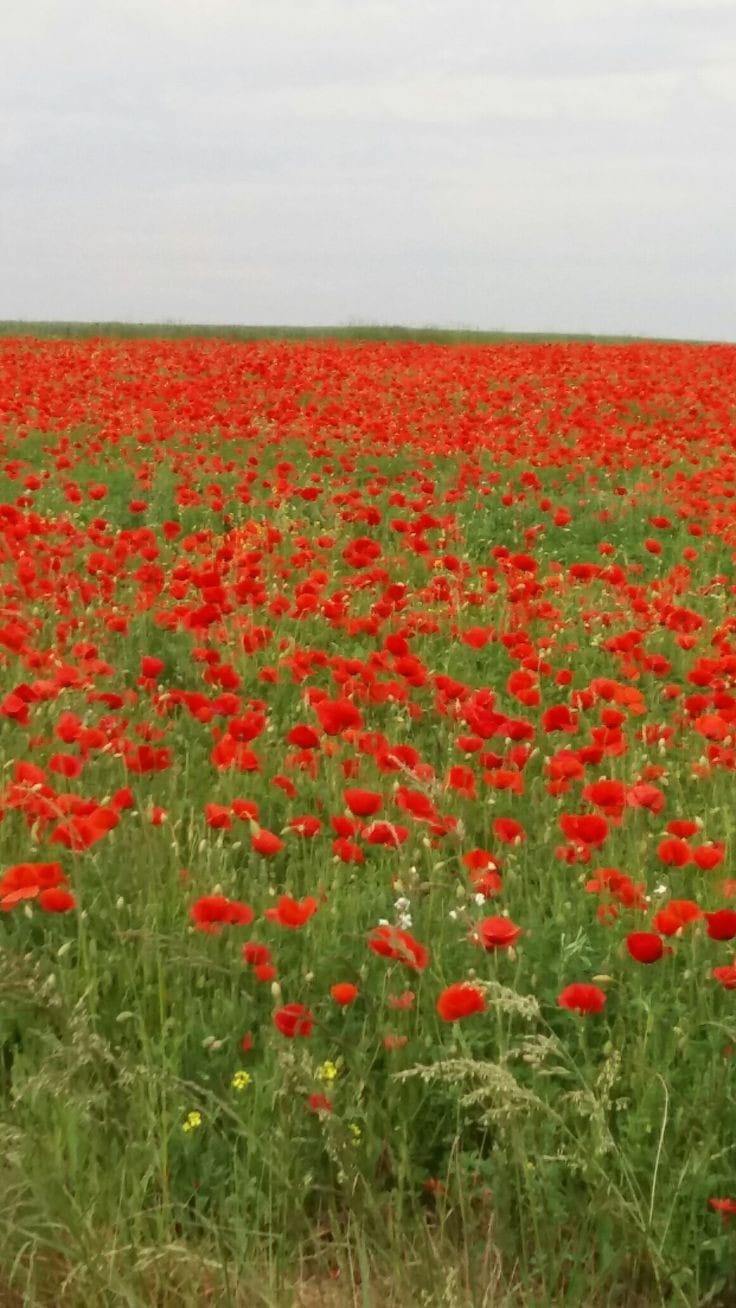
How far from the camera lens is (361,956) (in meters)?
3.06

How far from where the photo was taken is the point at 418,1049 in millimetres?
2703

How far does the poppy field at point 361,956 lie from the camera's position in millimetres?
2332

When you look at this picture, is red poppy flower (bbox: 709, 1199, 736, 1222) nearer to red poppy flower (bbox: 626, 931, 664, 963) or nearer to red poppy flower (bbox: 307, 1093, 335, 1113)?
red poppy flower (bbox: 626, 931, 664, 963)

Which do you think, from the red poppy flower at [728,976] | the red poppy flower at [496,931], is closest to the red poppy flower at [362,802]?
the red poppy flower at [496,931]

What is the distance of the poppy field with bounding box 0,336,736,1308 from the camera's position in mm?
2332

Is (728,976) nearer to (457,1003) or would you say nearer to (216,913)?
(457,1003)

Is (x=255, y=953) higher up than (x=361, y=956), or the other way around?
(x=255, y=953)

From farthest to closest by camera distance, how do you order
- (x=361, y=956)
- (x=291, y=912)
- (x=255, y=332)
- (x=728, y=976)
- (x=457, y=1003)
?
(x=255, y=332) < (x=361, y=956) < (x=291, y=912) < (x=728, y=976) < (x=457, y=1003)

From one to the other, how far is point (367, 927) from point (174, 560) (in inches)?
182

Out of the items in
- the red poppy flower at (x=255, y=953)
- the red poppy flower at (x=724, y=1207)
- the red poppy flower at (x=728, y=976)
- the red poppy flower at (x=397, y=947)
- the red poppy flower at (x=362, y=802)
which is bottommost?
the red poppy flower at (x=724, y=1207)

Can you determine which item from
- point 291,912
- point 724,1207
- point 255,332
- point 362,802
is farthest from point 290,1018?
point 255,332

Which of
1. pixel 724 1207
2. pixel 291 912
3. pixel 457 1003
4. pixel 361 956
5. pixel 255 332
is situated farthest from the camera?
pixel 255 332

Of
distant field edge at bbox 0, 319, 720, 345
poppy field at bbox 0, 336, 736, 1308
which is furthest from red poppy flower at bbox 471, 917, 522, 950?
distant field edge at bbox 0, 319, 720, 345

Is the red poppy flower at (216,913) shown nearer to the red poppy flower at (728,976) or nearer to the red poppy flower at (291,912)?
the red poppy flower at (291,912)
